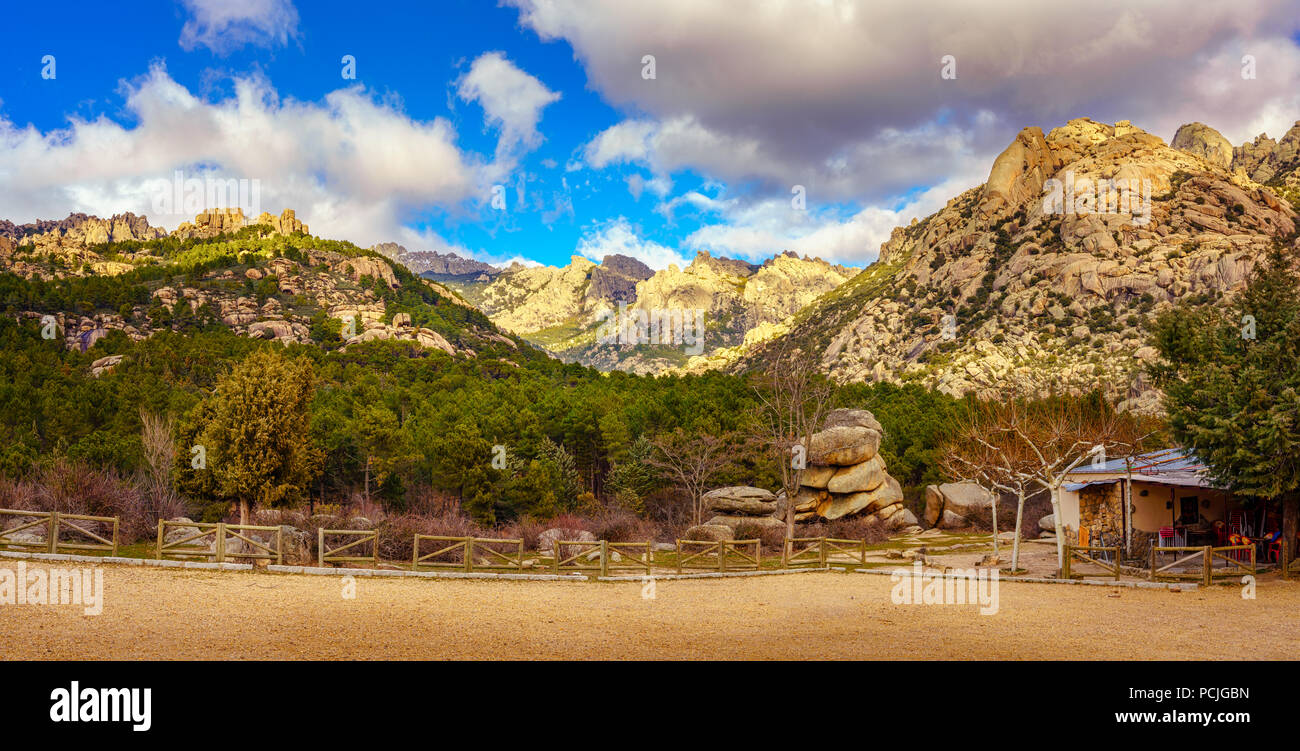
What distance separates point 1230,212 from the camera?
83.1m

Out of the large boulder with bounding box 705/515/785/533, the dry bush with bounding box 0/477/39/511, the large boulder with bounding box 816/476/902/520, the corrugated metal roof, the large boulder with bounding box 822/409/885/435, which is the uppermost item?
the large boulder with bounding box 822/409/885/435

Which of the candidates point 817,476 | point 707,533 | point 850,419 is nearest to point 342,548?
point 707,533

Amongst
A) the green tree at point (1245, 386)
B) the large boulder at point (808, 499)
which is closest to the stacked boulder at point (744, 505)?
the large boulder at point (808, 499)

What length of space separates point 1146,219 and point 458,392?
78763 millimetres

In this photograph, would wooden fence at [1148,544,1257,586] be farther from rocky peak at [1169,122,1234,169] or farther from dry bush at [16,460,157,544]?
rocky peak at [1169,122,1234,169]

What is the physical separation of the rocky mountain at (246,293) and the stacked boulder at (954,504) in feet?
172

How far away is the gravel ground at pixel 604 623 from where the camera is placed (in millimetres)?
9500

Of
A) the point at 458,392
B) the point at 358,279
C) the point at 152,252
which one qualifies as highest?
the point at 152,252

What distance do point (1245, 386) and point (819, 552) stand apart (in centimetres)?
1235

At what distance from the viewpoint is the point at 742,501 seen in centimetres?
3406

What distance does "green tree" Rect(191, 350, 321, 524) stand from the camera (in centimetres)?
2795

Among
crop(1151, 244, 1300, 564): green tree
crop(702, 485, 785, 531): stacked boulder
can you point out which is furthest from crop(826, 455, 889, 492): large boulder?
crop(1151, 244, 1300, 564): green tree
